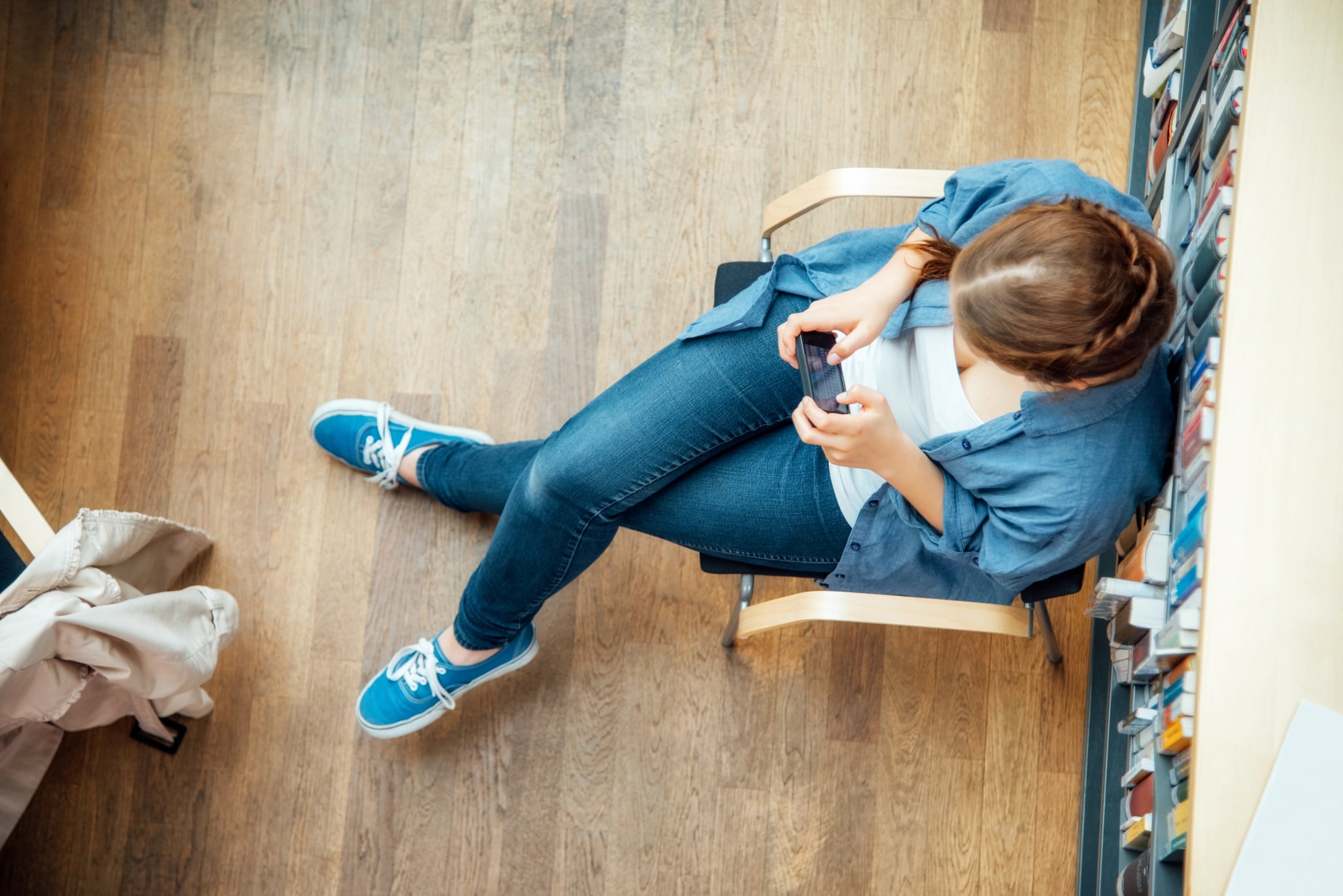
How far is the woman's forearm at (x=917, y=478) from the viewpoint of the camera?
1.09 metres

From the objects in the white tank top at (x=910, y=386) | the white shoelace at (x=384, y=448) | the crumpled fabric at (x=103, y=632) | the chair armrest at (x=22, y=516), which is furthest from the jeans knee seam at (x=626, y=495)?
the chair armrest at (x=22, y=516)

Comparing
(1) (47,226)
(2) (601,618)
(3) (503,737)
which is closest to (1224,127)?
(2) (601,618)

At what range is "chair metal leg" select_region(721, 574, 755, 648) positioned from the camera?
1514 mm

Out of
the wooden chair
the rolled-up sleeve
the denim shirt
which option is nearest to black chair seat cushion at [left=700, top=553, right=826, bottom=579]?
the wooden chair

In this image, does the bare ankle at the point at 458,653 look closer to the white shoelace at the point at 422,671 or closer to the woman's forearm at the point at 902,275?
the white shoelace at the point at 422,671

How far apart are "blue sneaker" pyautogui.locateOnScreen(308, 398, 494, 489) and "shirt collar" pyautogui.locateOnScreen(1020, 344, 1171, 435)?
1.06 metres

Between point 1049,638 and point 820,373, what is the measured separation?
795 millimetres

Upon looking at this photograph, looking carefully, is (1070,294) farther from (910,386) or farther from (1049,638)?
(1049,638)

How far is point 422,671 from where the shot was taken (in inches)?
65.2

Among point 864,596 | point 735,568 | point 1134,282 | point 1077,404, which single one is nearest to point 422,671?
point 735,568

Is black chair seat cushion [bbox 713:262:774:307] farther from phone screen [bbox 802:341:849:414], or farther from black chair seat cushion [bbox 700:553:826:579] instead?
black chair seat cushion [bbox 700:553:826:579]

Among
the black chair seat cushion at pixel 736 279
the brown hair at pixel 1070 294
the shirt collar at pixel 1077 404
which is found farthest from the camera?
the black chair seat cushion at pixel 736 279

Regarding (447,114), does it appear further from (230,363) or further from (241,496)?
(241,496)

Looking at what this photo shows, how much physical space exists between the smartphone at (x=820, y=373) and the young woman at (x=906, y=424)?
2 cm
